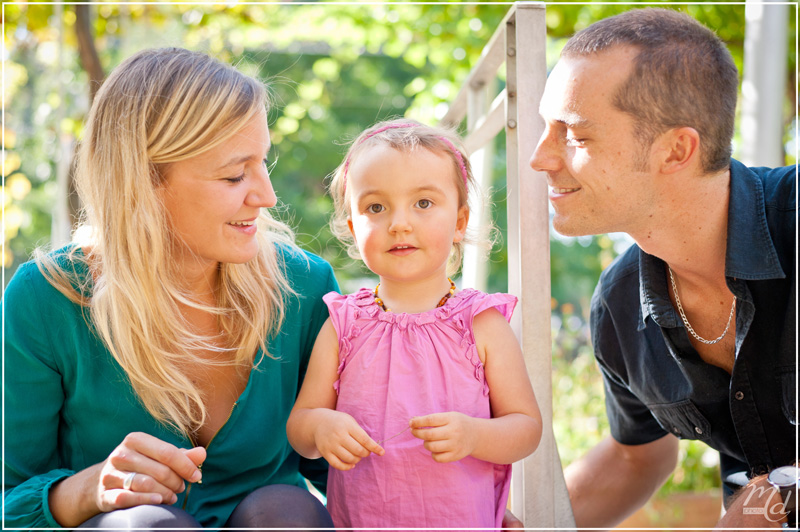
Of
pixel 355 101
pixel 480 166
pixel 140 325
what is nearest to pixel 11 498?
pixel 140 325

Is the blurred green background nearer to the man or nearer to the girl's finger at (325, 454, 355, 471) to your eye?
the man

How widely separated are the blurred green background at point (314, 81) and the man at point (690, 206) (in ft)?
1.79

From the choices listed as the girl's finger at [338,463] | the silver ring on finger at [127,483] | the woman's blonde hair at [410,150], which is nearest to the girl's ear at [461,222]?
the woman's blonde hair at [410,150]

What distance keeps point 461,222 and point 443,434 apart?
57 centimetres

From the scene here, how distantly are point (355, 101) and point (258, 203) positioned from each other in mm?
8221

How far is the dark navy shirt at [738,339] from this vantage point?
5.47 ft

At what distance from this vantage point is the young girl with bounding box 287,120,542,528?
1.48m

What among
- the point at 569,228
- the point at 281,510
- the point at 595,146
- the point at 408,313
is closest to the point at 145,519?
the point at 281,510

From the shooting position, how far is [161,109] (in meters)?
1.61

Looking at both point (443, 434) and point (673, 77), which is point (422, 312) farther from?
point (673, 77)

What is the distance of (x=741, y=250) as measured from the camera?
1.67m

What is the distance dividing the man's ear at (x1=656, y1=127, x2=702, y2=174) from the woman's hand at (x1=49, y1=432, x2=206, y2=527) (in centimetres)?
120

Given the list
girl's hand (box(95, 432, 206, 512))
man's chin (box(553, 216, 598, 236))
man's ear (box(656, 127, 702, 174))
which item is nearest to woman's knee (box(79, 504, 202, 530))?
girl's hand (box(95, 432, 206, 512))

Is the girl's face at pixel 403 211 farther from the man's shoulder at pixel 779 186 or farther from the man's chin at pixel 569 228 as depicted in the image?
the man's shoulder at pixel 779 186
